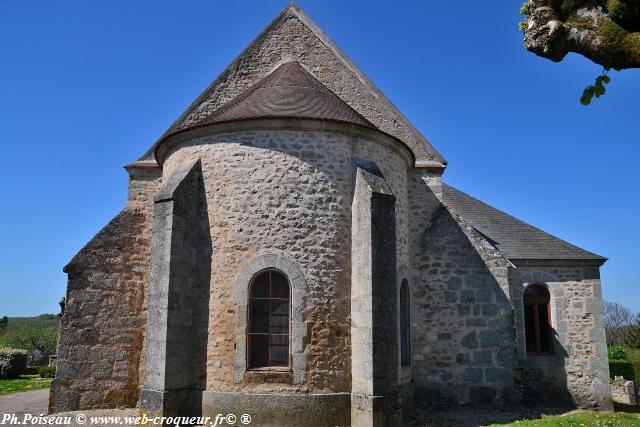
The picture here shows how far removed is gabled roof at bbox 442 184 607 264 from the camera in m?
13.7

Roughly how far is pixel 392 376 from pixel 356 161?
142 inches

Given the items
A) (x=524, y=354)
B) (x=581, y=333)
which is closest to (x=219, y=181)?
(x=524, y=354)

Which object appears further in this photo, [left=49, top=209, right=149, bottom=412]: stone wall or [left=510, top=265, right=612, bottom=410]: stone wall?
[left=510, top=265, right=612, bottom=410]: stone wall

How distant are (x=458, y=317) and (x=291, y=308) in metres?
4.31

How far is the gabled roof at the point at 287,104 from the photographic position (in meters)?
9.20

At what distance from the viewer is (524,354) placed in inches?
535

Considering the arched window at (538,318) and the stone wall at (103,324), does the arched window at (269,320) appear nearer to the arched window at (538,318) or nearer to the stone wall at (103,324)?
the stone wall at (103,324)

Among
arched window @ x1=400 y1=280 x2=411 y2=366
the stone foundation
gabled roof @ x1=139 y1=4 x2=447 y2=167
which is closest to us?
the stone foundation

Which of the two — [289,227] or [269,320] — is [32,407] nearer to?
[269,320]

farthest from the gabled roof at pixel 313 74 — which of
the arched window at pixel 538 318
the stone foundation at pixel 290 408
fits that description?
the stone foundation at pixel 290 408

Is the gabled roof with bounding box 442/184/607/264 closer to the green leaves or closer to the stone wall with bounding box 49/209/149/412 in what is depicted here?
the stone wall with bounding box 49/209/149/412

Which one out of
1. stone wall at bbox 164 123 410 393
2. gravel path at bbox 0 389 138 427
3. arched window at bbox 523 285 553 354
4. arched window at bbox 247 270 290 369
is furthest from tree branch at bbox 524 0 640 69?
arched window at bbox 523 285 553 354

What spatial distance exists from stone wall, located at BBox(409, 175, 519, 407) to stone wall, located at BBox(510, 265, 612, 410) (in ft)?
8.53

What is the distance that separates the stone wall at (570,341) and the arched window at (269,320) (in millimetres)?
7220
